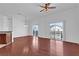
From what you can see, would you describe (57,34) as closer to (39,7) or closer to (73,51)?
(73,51)

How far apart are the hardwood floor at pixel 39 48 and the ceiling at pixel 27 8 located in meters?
0.33

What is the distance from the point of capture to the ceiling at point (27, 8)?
1.36m

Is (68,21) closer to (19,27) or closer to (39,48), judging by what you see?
(39,48)

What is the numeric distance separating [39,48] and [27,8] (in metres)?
0.53

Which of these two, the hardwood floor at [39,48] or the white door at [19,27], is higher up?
the white door at [19,27]

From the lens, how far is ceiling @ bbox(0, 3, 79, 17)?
136 centimetres

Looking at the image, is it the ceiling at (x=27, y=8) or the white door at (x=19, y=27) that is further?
the white door at (x=19, y=27)

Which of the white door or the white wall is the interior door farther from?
the white door

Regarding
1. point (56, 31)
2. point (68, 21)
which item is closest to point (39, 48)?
point (56, 31)

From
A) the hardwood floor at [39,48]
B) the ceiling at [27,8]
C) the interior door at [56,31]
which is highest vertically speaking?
the ceiling at [27,8]

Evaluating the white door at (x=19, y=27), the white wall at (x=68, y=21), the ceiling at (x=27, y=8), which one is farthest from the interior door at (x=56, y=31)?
the white door at (x=19, y=27)

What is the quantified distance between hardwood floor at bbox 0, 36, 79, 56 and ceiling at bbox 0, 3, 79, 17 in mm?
331

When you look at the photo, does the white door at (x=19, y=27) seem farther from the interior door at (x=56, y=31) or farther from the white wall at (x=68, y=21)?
the interior door at (x=56, y=31)

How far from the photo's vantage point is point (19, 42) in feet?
4.85
